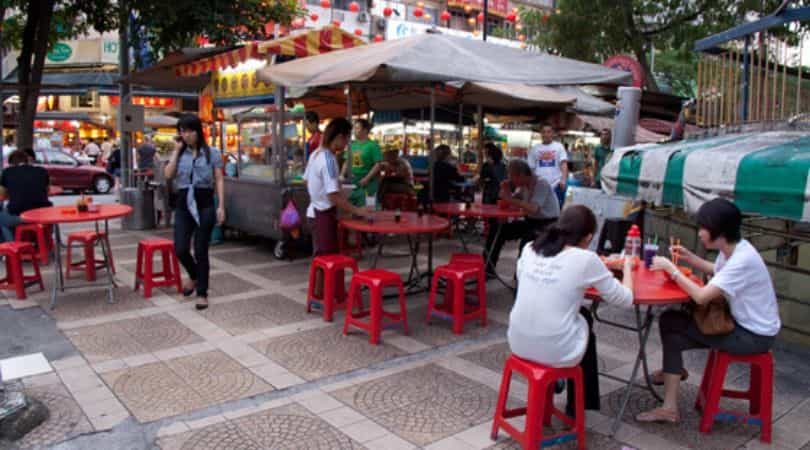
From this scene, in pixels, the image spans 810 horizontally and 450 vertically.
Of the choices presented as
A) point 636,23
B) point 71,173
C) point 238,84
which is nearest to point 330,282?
point 238,84

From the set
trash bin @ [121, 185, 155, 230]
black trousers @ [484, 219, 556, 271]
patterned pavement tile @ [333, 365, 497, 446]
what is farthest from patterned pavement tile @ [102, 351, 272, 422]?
trash bin @ [121, 185, 155, 230]

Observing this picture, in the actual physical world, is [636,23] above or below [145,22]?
above

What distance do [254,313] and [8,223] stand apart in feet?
12.5

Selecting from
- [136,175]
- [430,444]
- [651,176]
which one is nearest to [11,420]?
[430,444]

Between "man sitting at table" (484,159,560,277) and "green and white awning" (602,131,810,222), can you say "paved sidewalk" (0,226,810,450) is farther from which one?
"green and white awning" (602,131,810,222)

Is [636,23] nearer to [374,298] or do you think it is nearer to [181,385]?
[374,298]

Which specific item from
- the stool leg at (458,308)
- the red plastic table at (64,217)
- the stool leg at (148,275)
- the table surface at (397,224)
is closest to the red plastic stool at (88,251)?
the red plastic table at (64,217)

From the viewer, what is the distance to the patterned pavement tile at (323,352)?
14.5ft

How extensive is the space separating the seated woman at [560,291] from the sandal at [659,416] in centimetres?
85

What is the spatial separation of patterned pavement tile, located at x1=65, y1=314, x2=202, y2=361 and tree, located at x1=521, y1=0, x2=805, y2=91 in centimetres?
1124

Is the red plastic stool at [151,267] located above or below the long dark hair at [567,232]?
below

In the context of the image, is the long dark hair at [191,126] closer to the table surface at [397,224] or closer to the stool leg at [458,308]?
the table surface at [397,224]

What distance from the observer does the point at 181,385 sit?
4102 millimetres

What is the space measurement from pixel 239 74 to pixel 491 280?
5.12 meters
